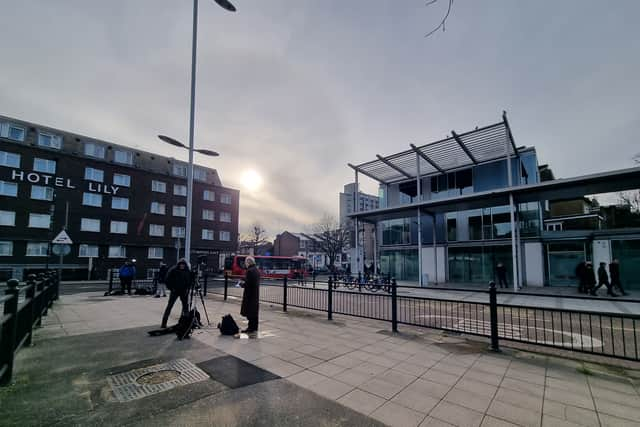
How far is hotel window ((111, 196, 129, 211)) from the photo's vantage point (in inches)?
1288

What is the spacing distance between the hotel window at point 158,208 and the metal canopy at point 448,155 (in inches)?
985

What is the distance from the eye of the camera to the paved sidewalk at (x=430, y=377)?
3271mm

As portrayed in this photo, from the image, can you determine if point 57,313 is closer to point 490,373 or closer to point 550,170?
point 490,373

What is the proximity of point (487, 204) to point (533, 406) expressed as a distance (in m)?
21.4

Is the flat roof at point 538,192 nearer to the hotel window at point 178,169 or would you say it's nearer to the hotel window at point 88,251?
the hotel window at point 178,169

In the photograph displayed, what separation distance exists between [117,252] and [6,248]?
8355 mm

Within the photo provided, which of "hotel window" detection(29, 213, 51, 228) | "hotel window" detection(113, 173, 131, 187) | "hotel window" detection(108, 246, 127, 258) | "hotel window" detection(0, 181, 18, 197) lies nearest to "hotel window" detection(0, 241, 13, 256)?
"hotel window" detection(29, 213, 51, 228)

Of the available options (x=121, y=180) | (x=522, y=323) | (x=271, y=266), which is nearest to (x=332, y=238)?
(x=271, y=266)

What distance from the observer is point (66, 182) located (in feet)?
97.0

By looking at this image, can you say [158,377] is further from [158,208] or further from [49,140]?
[49,140]

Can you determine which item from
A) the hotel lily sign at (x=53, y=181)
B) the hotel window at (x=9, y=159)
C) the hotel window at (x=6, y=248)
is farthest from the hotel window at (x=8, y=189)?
the hotel window at (x=6, y=248)

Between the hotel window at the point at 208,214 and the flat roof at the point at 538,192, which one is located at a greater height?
the hotel window at the point at 208,214

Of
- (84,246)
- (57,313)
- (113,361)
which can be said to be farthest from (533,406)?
(84,246)

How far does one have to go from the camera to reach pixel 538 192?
1811 centimetres
